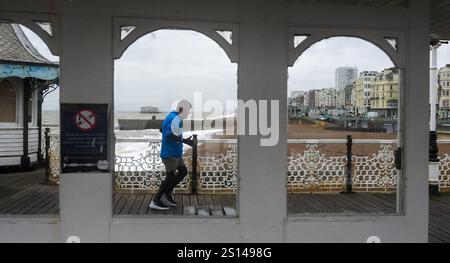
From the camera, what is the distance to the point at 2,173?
1009 cm

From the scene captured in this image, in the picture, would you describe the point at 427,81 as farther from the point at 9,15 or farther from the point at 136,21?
the point at 9,15

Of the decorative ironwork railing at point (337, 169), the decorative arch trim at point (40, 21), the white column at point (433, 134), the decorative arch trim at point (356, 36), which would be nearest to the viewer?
the decorative arch trim at point (40, 21)

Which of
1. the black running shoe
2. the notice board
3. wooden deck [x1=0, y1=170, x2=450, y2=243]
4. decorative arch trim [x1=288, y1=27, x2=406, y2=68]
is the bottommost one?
wooden deck [x1=0, y1=170, x2=450, y2=243]

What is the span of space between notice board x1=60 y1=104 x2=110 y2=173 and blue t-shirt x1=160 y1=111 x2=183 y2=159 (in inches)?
73.0

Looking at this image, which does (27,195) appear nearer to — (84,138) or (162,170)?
(162,170)

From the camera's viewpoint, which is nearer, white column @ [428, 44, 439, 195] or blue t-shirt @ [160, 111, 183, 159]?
blue t-shirt @ [160, 111, 183, 159]

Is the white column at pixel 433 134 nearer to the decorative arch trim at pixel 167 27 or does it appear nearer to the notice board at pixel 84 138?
the decorative arch trim at pixel 167 27

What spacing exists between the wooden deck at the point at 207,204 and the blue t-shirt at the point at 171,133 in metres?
0.94

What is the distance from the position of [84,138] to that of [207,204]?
10.4 ft

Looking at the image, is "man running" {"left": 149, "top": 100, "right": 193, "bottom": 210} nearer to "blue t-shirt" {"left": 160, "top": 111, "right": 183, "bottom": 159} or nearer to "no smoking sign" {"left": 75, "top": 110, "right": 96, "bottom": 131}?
"blue t-shirt" {"left": 160, "top": 111, "right": 183, "bottom": 159}

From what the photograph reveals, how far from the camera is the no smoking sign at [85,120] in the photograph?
13.7 ft

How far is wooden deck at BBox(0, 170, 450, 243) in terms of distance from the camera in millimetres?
6277

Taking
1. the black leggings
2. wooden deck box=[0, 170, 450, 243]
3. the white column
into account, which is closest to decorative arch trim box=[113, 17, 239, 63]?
the black leggings

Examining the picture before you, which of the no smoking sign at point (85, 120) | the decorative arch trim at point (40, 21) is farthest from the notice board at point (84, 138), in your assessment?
the decorative arch trim at point (40, 21)
